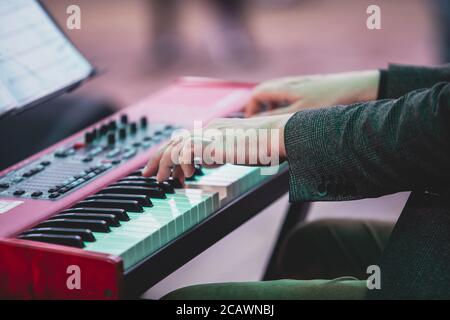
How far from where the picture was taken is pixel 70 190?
157 centimetres

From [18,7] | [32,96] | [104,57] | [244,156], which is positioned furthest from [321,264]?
Result: [104,57]

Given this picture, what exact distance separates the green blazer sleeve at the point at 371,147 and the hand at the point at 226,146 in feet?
0.14

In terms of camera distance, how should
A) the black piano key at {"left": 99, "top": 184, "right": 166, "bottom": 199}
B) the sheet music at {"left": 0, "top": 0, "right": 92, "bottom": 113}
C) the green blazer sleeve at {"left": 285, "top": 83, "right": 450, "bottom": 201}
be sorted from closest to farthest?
the green blazer sleeve at {"left": 285, "top": 83, "right": 450, "bottom": 201}, the black piano key at {"left": 99, "top": 184, "right": 166, "bottom": 199}, the sheet music at {"left": 0, "top": 0, "right": 92, "bottom": 113}

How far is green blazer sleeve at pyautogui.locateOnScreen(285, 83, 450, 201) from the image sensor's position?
4.01 ft

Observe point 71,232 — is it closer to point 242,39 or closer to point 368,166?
point 368,166

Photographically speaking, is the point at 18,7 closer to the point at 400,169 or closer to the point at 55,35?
the point at 55,35

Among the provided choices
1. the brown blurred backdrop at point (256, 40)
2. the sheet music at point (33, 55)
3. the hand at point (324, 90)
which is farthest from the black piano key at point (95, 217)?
the brown blurred backdrop at point (256, 40)

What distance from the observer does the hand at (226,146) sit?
141 cm

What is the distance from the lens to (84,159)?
176 cm

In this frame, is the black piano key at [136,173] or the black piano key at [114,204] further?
the black piano key at [136,173]

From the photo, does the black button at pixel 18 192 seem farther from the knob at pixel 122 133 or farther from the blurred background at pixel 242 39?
the blurred background at pixel 242 39

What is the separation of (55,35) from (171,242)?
84cm

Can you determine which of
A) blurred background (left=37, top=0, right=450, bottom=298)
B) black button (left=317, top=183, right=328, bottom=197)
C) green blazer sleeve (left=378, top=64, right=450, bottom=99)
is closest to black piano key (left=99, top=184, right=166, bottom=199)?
black button (left=317, top=183, right=328, bottom=197)

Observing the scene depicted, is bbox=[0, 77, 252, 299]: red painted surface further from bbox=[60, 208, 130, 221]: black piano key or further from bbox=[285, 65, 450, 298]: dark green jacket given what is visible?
bbox=[285, 65, 450, 298]: dark green jacket
